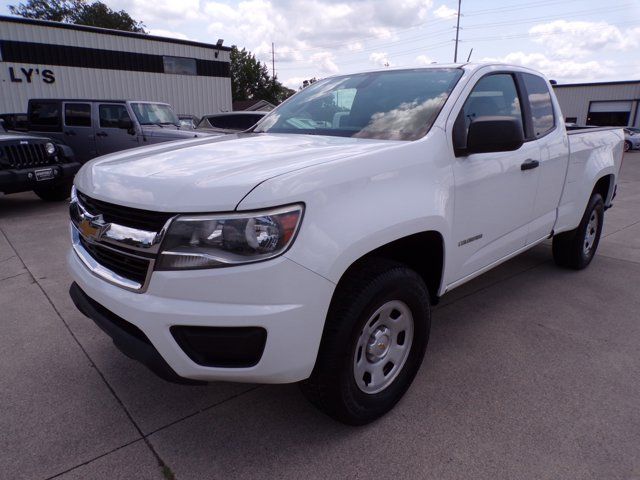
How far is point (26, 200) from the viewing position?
8.61 meters

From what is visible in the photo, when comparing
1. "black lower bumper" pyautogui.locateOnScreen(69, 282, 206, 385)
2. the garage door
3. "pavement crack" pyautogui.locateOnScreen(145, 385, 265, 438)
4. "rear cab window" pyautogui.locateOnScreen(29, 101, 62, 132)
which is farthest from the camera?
the garage door

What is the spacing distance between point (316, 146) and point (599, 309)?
9.41 feet

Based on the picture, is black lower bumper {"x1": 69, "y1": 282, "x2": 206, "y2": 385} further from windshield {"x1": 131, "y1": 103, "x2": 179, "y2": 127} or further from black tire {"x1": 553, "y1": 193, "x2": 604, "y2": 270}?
windshield {"x1": 131, "y1": 103, "x2": 179, "y2": 127}

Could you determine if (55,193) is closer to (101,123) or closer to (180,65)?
(101,123)

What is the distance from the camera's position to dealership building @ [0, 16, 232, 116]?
56.2 feet

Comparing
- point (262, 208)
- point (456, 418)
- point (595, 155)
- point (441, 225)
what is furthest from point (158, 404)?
point (595, 155)

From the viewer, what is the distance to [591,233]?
15.2 ft

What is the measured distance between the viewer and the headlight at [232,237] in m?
1.69

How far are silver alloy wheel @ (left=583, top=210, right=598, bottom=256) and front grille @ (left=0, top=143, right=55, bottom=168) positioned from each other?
7.66 m

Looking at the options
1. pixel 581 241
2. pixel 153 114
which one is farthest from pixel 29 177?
pixel 581 241

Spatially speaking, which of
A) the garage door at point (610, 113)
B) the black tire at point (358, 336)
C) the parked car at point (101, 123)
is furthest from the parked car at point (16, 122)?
the garage door at point (610, 113)

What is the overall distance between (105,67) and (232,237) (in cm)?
2111

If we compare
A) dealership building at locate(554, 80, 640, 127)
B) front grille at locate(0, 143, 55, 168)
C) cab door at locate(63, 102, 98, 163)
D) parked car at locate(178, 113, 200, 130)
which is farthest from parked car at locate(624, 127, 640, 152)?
front grille at locate(0, 143, 55, 168)

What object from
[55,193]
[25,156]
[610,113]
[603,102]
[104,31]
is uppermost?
[104,31]
